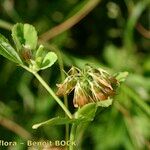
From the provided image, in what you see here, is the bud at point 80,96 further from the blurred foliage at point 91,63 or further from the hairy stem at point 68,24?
the hairy stem at point 68,24

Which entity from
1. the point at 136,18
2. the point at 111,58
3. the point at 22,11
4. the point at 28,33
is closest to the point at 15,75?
the point at 22,11

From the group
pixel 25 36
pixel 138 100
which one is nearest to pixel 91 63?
pixel 138 100

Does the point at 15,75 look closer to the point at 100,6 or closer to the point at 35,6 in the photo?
the point at 35,6

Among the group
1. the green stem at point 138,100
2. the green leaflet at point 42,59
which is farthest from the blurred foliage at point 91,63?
the green leaflet at point 42,59

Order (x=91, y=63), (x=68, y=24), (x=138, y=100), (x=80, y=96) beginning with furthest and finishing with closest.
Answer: (x=68, y=24)
(x=91, y=63)
(x=138, y=100)
(x=80, y=96)

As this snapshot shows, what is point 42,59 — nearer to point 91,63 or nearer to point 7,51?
point 7,51

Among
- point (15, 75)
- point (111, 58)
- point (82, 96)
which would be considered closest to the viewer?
point (82, 96)
